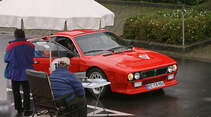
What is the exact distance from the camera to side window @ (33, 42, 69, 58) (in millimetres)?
10780

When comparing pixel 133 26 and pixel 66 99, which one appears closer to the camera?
pixel 66 99

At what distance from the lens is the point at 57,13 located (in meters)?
9.38

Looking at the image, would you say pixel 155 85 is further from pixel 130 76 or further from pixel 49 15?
pixel 49 15

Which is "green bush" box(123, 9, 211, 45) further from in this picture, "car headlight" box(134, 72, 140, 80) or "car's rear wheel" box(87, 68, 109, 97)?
"car headlight" box(134, 72, 140, 80)

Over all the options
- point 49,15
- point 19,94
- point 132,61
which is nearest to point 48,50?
point 49,15

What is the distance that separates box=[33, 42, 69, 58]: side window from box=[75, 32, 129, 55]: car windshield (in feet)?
1.50

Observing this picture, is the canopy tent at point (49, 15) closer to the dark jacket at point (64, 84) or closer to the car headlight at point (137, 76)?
the car headlight at point (137, 76)

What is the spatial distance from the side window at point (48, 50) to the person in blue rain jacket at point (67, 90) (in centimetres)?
394

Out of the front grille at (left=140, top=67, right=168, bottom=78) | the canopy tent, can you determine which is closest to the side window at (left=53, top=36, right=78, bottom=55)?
the canopy tent

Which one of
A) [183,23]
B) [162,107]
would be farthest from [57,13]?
[183,23]

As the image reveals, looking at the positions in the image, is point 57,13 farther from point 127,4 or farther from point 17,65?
point 127,4

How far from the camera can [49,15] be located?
935cm

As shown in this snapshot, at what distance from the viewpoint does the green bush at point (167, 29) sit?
55.2 ft

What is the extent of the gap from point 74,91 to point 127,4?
2348 cm
